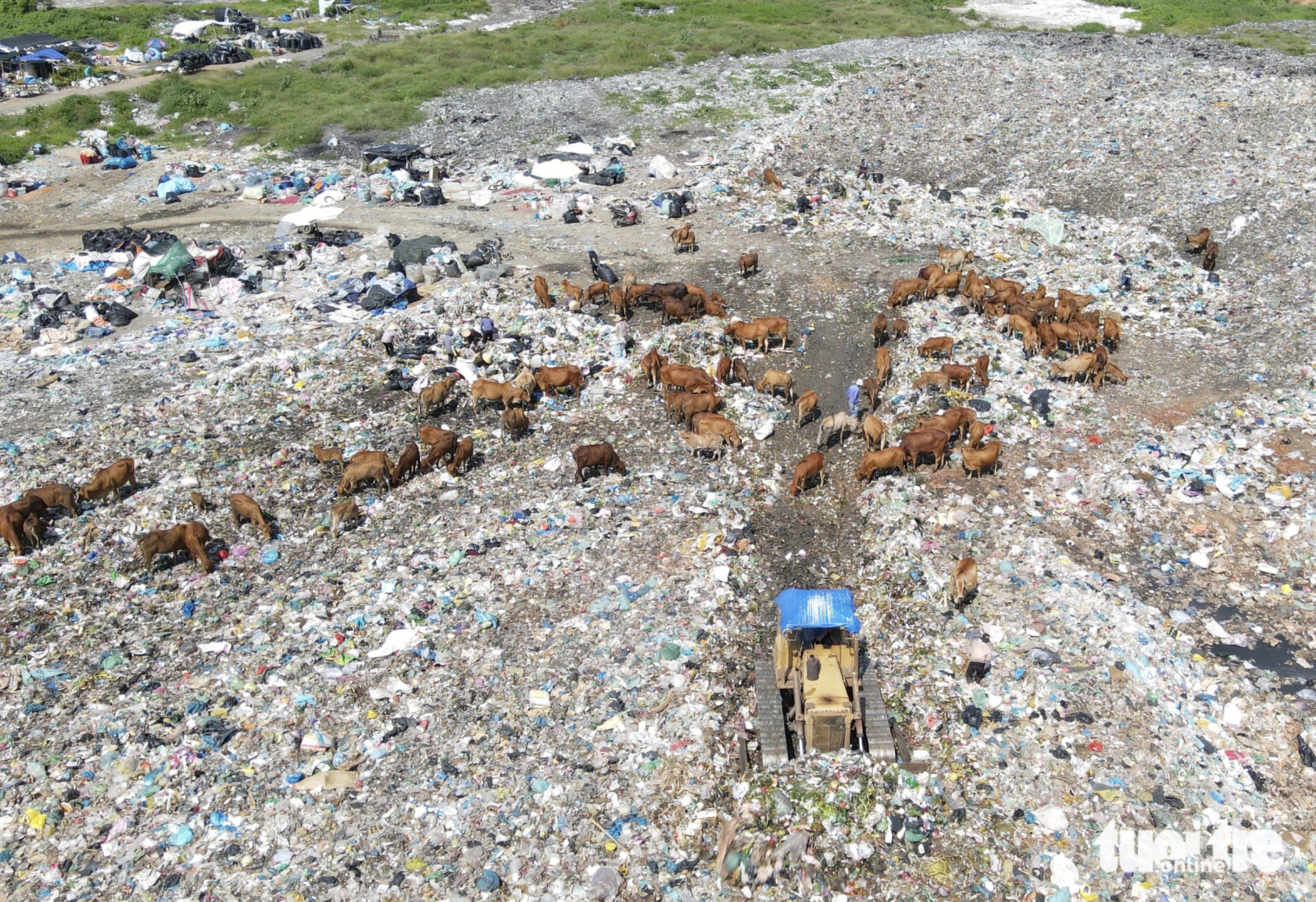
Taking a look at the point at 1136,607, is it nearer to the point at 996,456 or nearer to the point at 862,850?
the point at 996,456

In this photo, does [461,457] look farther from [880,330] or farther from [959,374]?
[959,374]

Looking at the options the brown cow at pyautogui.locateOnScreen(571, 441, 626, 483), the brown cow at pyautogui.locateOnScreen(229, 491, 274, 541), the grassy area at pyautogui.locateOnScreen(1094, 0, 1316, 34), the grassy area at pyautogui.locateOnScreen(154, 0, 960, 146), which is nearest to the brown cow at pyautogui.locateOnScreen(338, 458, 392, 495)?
the brown cow at pyautogui.locateOnScreen(229, 491, 274, 541)

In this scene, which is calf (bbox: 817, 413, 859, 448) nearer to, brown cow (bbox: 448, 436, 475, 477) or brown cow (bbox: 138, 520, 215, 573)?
brown cow (bbox: 448, 436, 475, 477)

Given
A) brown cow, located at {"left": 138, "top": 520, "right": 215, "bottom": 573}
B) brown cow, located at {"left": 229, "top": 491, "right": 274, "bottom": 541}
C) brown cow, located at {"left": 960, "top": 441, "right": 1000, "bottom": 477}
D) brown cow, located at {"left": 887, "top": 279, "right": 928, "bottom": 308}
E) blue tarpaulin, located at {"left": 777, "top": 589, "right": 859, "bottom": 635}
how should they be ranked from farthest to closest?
brown cow, located at {"left": 887, "top": 279, "right": 928, "bottom": 308} → brown cow, located at {"left": 960, "top": 441, "right": 1000, "bottom": 477} → brown cow, located at {"left": 229, "top": 491, "right": 274, "bottom": 541} → brown cow, located at {"left": 138, "top": 520, "right": 215, "bottom": 573} → blue tarpaulin, located at {"left": 777, "top": 589, "right": 859, "bottom": 635}

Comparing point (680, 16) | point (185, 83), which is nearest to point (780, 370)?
point (185, 83)

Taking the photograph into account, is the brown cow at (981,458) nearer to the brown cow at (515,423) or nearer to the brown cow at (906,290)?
the brown cow at (906,290)

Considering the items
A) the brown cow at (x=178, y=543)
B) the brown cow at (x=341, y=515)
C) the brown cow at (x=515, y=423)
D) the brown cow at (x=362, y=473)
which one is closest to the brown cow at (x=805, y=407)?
the brown cow at (x=515, y=423)
